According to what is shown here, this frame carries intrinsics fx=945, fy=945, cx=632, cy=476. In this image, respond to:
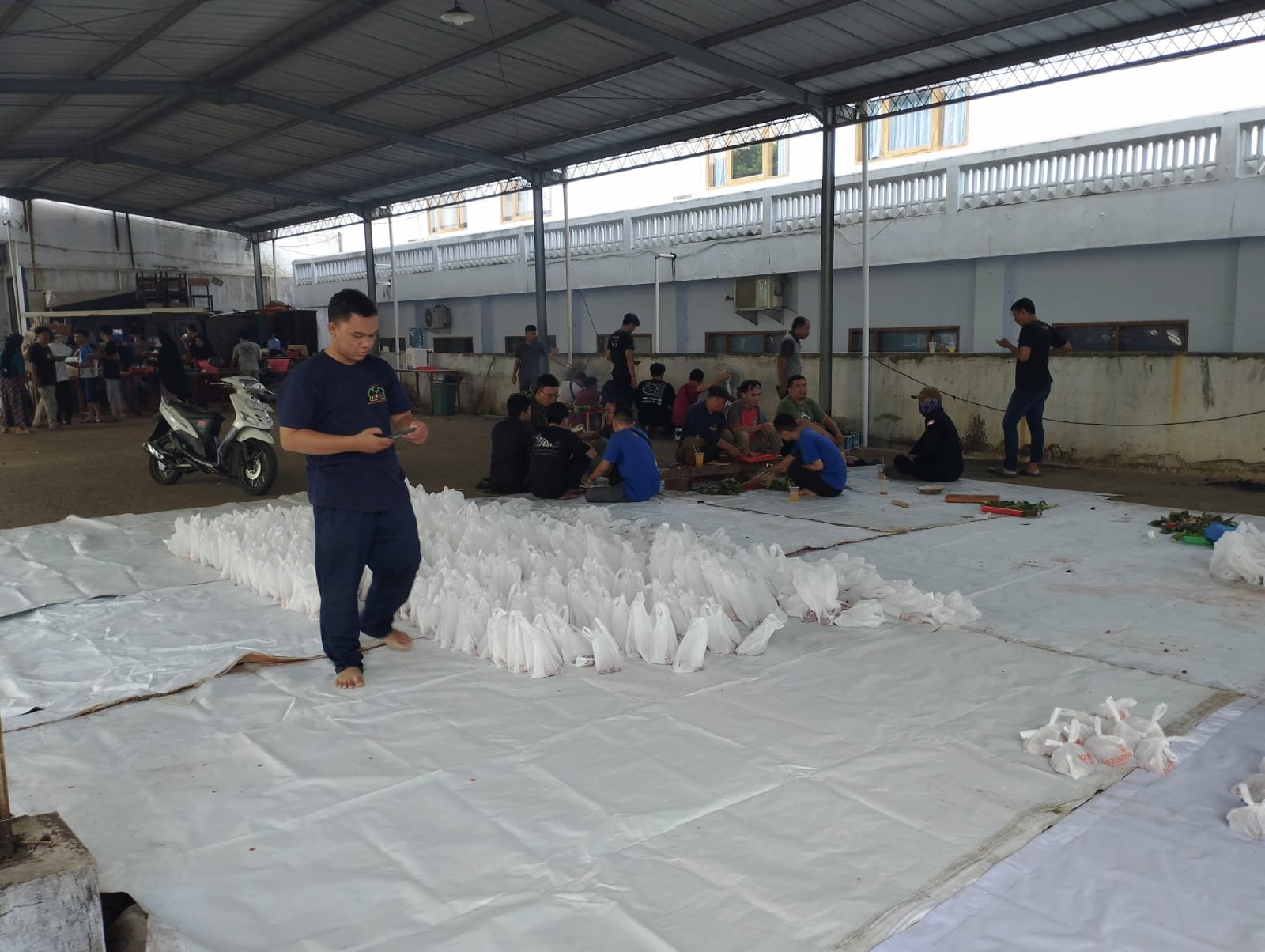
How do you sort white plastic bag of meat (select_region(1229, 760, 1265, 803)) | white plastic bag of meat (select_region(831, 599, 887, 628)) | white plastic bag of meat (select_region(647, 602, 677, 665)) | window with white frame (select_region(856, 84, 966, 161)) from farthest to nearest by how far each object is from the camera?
1. window with white frame (select_region(856, 84, 966, 161))
2. white plastic bag of meat (select_region(831, 599, 887, 628))
3. white plastic bag of meat (select_region(647, 602, 677, 665))
4. white plastic bag of meat (select_region(1229, 760, 1265, 803))

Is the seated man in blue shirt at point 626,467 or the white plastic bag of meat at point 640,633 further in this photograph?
the seated man in blue shirt at point 626,467

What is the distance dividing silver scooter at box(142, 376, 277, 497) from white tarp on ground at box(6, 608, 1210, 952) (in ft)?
17.0

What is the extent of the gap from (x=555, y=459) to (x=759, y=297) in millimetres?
9431

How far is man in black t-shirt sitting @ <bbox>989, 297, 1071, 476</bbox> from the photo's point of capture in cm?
845

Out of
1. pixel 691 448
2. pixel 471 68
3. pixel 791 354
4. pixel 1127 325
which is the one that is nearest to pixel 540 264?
pixel 471 68

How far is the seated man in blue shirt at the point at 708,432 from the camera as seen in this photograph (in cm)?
889

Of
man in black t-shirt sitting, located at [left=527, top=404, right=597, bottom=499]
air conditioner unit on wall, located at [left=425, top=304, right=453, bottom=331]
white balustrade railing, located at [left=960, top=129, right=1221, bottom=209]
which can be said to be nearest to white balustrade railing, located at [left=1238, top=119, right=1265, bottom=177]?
white balustrade railing, located at [left=960, top=129, right=1221, bottom=209]

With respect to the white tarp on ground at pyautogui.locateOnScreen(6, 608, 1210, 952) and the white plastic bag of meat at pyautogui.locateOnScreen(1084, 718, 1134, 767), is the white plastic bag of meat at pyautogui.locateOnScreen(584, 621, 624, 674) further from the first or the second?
the white plastic bag of meat at pyautogui.locateOnScreen(1084, 718, 1134, 767)

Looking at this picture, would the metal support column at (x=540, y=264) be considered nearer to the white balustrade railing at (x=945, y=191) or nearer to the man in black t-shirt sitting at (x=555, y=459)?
the white balustrade railing at (x=945, y=191)

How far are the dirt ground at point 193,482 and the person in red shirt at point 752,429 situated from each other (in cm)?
110

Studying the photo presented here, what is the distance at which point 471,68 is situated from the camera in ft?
34.6

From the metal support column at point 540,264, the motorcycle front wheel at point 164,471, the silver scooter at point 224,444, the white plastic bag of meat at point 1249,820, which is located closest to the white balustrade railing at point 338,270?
the metal support column at point 540,264

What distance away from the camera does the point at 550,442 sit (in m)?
7.81

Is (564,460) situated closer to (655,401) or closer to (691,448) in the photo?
(691,448)
